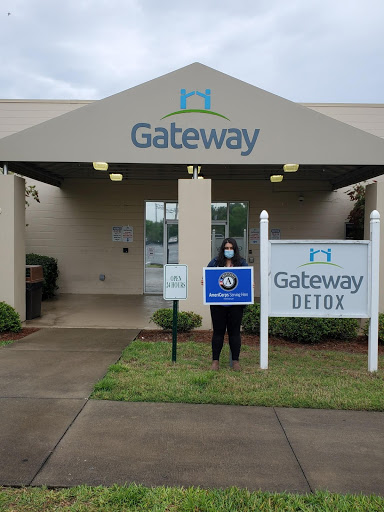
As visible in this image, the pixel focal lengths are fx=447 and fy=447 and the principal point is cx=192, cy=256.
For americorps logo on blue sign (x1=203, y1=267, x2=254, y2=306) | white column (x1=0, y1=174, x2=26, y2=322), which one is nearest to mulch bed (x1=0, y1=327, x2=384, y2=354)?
white column (x1=0, y1=174, x2=26, y2=322)

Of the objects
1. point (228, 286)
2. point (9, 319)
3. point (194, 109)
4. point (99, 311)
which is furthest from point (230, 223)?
point (228, 286)

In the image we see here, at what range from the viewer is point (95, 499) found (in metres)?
3.00

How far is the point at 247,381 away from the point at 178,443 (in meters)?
1.85

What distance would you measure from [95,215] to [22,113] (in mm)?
3927

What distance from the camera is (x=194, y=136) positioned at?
317 inches

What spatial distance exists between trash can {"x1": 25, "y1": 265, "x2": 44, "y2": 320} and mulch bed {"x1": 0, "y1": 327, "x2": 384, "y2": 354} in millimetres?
1199

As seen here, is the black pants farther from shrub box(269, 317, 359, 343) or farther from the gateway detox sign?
shrub box(269, 317, 359, 343)

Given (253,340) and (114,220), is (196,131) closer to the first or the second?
(253,340)

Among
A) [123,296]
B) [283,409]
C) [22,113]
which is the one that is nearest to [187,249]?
[283,409]

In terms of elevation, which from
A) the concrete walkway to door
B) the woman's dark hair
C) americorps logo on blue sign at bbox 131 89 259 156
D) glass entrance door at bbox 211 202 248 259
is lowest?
the concrete walkway to door

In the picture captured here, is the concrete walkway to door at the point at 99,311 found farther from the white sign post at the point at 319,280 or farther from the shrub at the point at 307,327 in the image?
the white sign post at the point at 319,280

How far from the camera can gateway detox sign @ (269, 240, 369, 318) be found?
6.06 m

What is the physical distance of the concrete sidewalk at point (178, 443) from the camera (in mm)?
3309

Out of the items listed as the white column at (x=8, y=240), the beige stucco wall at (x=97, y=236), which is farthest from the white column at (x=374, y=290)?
the beige stucco wall at (x=97, y=236)
